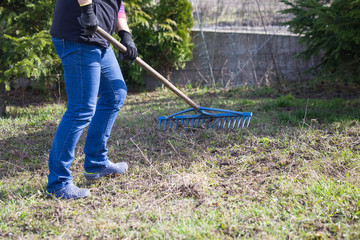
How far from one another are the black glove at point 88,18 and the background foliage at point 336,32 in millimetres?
2764

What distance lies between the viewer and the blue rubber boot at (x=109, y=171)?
9.18ft

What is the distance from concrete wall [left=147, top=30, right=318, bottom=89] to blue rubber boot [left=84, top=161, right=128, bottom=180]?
4.24m

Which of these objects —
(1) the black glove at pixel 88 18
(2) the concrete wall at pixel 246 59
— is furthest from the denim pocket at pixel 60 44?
(2) the concrete wall at pixel 246 59

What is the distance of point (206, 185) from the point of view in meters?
2.65

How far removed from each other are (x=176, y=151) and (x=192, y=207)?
1014 millimetres

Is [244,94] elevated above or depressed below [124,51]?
below

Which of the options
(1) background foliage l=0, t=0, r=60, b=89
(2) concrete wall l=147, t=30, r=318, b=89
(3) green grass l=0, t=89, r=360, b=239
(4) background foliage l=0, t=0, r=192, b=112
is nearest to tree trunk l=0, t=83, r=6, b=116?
(4) background foliage l=0, t=0, r=192, b=112

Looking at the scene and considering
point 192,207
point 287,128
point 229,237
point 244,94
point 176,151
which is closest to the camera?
point 229,237

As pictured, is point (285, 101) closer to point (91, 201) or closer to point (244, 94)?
point (244, 94)

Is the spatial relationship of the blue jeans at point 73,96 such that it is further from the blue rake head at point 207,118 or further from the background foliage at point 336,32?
the background foliage at point 336,32

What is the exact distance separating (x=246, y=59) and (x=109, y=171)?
5049 millimetres

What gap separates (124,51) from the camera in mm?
2838

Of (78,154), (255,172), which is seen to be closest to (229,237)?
(255,172)

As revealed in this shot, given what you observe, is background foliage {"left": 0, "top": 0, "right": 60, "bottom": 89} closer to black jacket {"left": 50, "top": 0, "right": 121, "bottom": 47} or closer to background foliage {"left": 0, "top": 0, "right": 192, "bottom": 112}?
background foliage {"left": 0, "top": 0, "right": 192, "bottom": 112}
